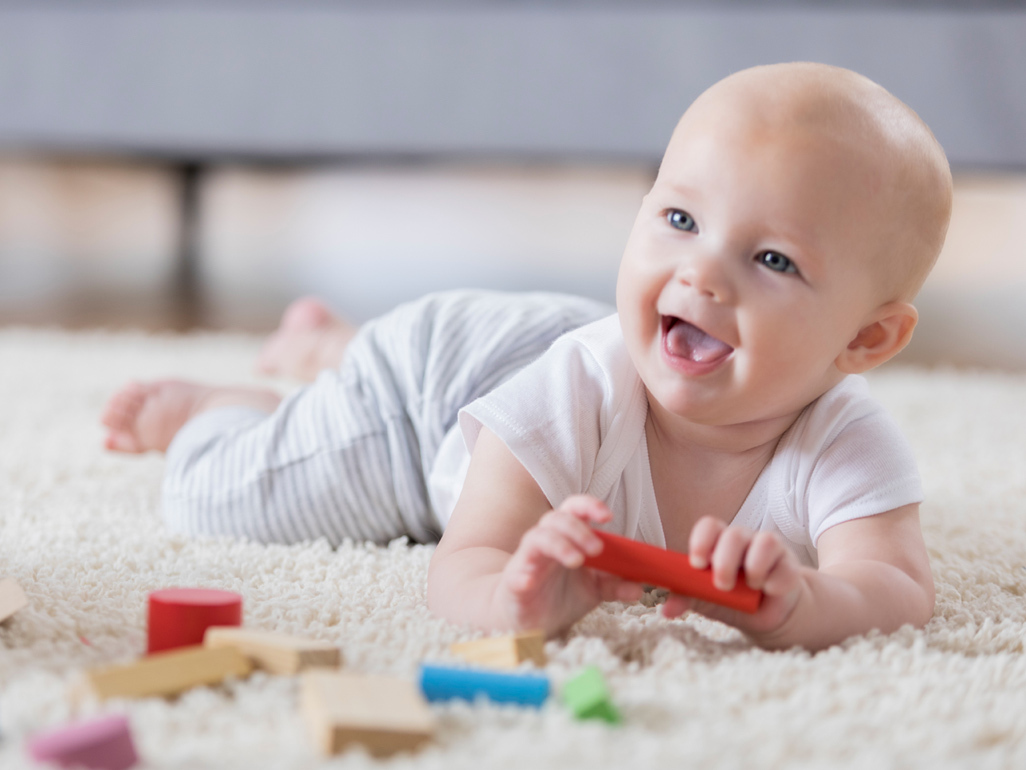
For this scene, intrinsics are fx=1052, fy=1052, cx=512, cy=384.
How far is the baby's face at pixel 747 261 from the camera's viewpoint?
21.8 inches

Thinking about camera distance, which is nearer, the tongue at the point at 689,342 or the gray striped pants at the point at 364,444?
the tongue at the point at 689,342

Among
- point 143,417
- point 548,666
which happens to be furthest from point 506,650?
point 143,417

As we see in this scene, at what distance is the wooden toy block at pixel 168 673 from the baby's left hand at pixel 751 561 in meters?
0.21

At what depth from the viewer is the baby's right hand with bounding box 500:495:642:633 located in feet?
1.56

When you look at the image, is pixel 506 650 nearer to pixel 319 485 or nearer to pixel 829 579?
pixel 829 579

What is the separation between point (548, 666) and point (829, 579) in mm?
164

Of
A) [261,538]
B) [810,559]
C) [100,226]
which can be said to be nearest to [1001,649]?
[810,559]

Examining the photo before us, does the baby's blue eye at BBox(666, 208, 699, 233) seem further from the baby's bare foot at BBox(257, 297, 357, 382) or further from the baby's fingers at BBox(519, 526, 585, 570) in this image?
the baby's bare foot at BBox(257, 297, 357, 382)

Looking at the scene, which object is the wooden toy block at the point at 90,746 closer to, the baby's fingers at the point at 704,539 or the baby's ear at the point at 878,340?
the baby's fingers at the point at 704,539

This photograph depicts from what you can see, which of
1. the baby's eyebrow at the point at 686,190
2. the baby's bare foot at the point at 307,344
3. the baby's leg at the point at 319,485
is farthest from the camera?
the baby's bare foot at the point at 307,344

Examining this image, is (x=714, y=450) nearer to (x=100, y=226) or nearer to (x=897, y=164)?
(x=897, y=164)

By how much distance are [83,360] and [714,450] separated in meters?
1.09

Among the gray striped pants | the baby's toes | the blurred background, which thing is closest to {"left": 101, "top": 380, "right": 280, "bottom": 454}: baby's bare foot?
the baby's toes

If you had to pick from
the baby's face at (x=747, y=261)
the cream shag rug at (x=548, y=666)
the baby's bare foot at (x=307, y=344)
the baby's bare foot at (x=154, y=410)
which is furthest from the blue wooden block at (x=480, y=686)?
the baby's bare foot at (x=307, y=344)
